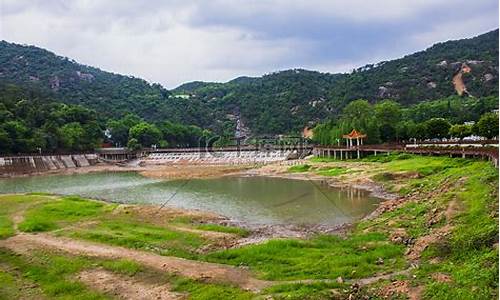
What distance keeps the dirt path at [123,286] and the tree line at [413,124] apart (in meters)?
55.9

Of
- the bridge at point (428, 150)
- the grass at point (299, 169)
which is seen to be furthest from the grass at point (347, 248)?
the grass at point (299, 169)

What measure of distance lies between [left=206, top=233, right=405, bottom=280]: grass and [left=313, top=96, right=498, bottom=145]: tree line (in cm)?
4711

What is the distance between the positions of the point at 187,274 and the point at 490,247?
36.7ft

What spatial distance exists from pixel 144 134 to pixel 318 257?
433ft

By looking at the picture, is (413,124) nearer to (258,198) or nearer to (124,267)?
(258,198)

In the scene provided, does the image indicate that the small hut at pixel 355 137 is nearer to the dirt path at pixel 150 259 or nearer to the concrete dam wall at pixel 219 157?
the concrete dam wall at pixel 219 157

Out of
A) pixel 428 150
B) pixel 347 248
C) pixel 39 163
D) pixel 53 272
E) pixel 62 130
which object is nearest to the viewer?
pixel 53 272

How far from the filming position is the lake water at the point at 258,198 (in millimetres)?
34250

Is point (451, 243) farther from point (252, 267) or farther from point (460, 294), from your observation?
point (252, 267)

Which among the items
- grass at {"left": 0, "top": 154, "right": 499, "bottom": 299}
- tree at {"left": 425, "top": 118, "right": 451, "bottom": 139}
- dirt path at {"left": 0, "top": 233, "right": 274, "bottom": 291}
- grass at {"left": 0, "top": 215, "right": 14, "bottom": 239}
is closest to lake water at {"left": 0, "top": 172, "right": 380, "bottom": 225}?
grass at {"left": 0, "top": 154, "right": 499, "bottom": 299}

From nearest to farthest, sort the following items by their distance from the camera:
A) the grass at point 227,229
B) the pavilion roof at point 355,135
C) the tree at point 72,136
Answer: the grass at point 227,229 < the pavilion roof at point 355,135 < the tree at point 72,136

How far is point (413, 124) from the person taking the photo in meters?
94.9

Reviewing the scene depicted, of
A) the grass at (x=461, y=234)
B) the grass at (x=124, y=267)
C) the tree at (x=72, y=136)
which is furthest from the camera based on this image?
the tree at (x=72, y=136)

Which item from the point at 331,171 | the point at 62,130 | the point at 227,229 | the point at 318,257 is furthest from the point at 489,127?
the point at 62,130
